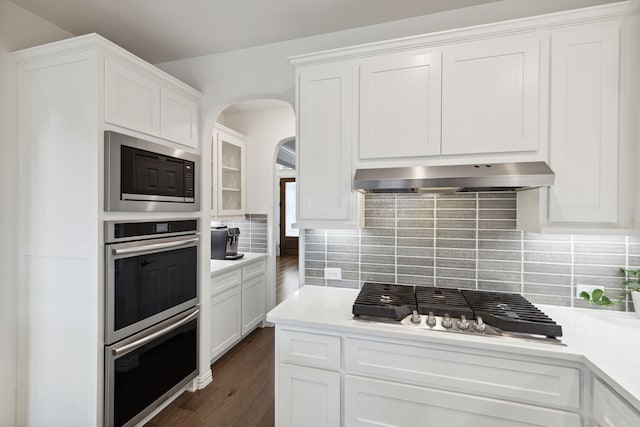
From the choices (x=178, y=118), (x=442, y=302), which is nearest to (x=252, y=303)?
(x=178, y=118)

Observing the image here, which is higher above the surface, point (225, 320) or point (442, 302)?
point (442, 302)

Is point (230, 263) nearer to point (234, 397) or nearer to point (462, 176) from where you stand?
point (234, 397)

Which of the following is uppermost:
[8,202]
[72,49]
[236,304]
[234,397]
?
[72,49]

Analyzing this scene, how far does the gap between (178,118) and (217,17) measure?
753 mm

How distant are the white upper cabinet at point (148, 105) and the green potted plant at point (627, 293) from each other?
9.22 ft

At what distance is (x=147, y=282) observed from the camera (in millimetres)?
1971

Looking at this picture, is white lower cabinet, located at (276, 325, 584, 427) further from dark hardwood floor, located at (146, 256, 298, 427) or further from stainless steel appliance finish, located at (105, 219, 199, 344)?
stainless steel appliance finish, located at (105, 219, 199, 344)

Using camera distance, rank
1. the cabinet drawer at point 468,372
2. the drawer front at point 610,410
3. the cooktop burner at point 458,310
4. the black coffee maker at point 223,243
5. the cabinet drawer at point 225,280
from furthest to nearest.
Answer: the black coffee maker at point 223,243
the cabinet drawer at point 225,280
the cooktop burner at point 458,310
the cabinet drawer at point 468,372
the drawer front at point 610,410

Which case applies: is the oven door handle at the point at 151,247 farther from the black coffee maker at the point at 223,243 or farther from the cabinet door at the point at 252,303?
the cabinet door at the point at 252,303

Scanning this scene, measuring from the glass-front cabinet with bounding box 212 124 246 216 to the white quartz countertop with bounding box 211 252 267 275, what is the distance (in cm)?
51

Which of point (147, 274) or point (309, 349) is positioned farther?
point (147, 274)

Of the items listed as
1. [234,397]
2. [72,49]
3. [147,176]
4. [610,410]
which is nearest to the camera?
[610,410]

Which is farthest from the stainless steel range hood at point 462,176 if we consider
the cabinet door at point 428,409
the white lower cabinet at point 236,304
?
the white lower cabinet at point 236,304

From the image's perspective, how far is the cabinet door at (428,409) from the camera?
4.28 ft
